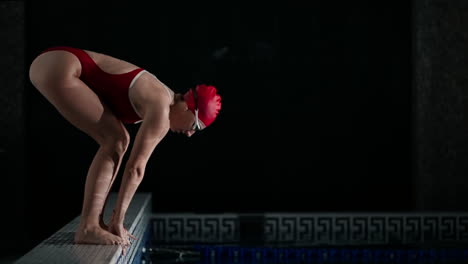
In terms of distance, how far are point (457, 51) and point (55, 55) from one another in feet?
14.7

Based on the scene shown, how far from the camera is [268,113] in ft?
24.1

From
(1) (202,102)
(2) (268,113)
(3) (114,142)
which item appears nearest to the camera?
(3) (114,142)

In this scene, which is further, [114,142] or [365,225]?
[365,225]

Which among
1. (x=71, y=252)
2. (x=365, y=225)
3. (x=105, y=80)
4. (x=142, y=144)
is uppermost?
(x=105, y=80)

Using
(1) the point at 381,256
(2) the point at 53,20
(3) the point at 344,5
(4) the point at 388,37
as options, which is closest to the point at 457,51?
(4) the point at 388,37

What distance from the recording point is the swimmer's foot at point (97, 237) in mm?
3859

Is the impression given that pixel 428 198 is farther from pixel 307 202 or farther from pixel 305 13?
pixel 305 13

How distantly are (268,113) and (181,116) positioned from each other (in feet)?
11.0

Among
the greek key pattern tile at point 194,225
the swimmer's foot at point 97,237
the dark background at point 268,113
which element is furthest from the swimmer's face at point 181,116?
the dark background at point 268,113

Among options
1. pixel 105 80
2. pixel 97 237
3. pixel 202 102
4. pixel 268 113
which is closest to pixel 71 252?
pixel 97 237

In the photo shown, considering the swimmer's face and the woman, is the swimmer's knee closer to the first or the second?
the woman

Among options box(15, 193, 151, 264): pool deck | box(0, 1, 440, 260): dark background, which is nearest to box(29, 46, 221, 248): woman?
box(15, 193, 151, 264): pool deck

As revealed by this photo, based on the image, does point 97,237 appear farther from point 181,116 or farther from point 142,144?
point 181,116

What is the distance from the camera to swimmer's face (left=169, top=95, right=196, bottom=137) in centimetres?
402
